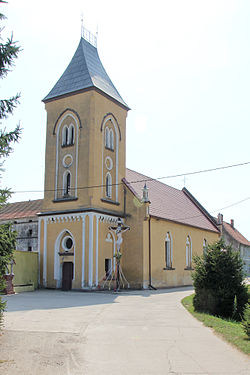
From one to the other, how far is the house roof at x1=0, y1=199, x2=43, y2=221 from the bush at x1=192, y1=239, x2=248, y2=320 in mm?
21110

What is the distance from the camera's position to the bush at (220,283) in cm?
1509

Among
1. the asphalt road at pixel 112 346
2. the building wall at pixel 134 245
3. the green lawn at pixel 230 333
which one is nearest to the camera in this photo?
the asphalt road at pixel 112 346

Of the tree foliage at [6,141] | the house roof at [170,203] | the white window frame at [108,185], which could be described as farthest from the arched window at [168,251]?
the tree foliage at [6,141]

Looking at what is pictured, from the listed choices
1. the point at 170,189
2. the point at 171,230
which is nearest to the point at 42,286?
the point at 171,230

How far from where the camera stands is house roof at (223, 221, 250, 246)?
187 feet

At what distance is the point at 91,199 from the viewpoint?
25531 mm

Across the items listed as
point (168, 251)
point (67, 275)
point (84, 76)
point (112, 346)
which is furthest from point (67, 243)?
point (112, 346)

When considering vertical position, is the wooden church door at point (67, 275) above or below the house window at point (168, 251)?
below

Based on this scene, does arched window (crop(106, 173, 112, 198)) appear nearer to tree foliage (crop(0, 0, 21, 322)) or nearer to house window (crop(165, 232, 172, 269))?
house window (crop(165, 232, 172, 269))

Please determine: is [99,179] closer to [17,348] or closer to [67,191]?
[67,191]

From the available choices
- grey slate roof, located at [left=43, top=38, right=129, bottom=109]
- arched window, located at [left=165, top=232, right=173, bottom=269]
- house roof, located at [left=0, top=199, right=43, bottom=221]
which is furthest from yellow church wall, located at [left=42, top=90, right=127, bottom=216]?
house roof, located at [left=0, top=199, right=43, bottom=221]

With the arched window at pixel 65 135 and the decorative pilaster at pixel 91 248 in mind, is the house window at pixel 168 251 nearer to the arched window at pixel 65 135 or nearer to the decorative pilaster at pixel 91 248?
the decorative pilaster at pixel 91 248

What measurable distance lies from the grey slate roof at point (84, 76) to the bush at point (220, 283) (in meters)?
15.8

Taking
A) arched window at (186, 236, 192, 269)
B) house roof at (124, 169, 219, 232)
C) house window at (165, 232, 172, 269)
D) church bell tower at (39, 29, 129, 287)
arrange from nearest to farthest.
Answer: church bell tower at (39, 29, 129, 287)
house roof at (124, 169, 219, 232)
house window at (165, 232, 172, 269)
arched window at (186, 236, 192, 269)
